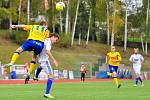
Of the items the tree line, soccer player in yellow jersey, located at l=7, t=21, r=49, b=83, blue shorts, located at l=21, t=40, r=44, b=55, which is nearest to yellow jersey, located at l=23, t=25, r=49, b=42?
soccer player in yellow jersey, located at l=7, t=21, r=49, b=83

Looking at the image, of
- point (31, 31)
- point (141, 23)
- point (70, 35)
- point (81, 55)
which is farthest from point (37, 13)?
point (31, 31)

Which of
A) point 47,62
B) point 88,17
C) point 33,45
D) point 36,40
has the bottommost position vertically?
point 47,62

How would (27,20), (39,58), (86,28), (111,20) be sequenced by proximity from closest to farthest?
(39,58)
(27,20)
(111,20)
(86,28)

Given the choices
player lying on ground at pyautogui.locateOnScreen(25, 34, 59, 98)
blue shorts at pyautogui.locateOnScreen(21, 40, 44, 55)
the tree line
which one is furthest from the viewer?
the tree line

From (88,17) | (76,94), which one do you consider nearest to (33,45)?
(76,94)

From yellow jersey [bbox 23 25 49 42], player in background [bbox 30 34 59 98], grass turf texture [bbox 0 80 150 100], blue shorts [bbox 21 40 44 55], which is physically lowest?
grass turf texture [bbox 0 80 150 100]

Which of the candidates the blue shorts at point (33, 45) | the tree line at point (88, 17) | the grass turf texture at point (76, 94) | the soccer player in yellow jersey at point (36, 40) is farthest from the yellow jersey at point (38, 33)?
the tree line at point (88, 17)

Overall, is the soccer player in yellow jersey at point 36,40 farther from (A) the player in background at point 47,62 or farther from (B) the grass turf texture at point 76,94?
(B) the grass turf texture at point 76,94

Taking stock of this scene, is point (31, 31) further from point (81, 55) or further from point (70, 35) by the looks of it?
point (70, 35)

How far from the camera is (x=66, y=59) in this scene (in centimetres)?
6172

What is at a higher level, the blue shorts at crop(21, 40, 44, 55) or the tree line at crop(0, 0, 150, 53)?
the tree line at crop(0, 0, 150, 53)

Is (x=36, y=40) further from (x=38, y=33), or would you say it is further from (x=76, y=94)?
(x=76, y=94)

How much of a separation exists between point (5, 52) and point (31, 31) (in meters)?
43.9

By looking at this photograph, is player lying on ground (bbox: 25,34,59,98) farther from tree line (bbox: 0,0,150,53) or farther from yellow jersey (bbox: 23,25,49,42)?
tree line (bbox: 0,0,150,53)
